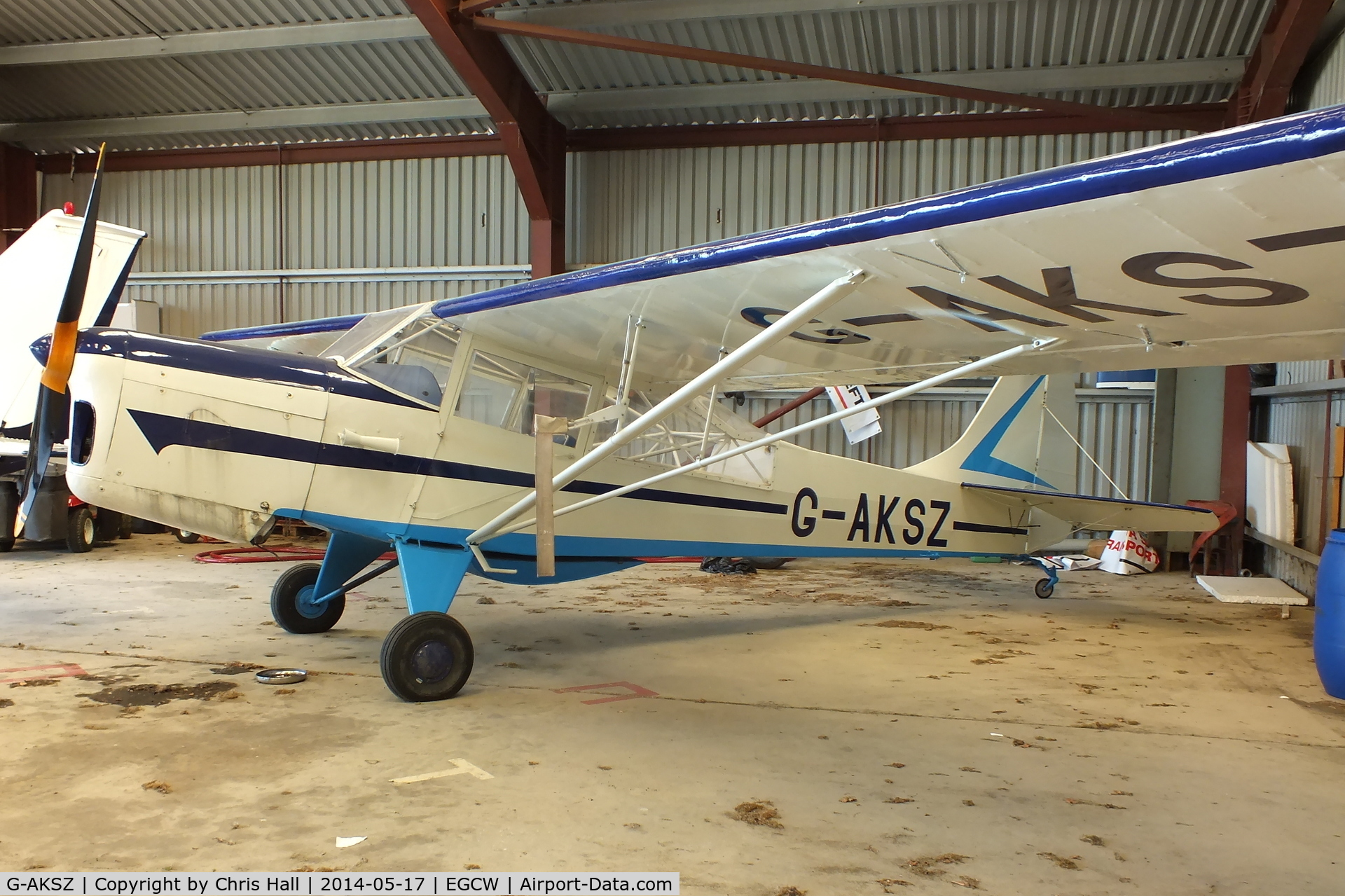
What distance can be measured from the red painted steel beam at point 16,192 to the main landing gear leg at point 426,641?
14.3 metres

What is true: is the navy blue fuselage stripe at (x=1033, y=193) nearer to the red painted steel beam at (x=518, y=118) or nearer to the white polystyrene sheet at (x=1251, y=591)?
the white polystyrene sheet at (x=1251, y=591)

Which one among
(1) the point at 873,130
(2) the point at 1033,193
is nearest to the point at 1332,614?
(2) the point at 1033,193

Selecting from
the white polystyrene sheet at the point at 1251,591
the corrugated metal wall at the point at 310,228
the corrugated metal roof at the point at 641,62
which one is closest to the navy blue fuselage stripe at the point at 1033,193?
the white polystyrene sheet at the point at 1251,591

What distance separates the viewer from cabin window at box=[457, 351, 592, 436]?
508 centimetres

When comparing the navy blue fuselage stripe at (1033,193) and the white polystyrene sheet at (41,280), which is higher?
the white polystyrene sheet at (41,280)

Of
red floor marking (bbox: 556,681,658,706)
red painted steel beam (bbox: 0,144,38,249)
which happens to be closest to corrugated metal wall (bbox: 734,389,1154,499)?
red floor marking (bbox: 556,681,658,706)

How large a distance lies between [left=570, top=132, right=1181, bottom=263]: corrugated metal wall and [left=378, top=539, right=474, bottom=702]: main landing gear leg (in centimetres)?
868

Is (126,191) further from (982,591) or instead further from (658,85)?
(982,591)

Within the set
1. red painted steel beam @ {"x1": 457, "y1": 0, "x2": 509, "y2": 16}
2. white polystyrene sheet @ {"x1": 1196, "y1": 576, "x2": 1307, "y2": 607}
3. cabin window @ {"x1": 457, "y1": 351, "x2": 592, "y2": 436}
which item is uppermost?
red painted steel beam @ {"x1": 457, "y1": 0, "x2": 509, "y2": 16}

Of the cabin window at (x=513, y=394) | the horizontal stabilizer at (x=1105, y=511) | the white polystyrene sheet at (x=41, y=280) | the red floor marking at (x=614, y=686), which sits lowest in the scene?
the red floor marking at (x=614, y=686)

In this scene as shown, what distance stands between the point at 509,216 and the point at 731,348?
9.57 meters

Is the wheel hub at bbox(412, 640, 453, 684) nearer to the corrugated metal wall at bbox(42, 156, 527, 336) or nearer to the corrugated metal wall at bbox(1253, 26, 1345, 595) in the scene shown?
the corrugated metal wall at bbox(1253, 26, 1345, 595)

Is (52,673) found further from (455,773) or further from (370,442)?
(455,773)

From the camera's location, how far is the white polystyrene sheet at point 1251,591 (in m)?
7.95
